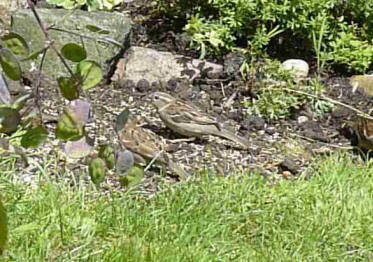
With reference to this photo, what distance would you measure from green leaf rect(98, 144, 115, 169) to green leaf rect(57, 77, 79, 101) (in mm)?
161

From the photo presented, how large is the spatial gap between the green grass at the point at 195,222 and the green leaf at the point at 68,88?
240 cm

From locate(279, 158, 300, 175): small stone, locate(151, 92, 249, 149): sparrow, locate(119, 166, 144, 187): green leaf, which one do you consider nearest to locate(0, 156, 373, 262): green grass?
locate(279, 158, 300, 175): small stone

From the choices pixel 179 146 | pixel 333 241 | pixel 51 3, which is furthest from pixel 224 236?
pixel 51 3

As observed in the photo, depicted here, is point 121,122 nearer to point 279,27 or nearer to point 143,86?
point 143,86

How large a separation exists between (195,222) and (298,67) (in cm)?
246

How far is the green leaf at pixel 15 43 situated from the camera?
48.2 inches

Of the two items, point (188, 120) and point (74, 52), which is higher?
point (74, 52)

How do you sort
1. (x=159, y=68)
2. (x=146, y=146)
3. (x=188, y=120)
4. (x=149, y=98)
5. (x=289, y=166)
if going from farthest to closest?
(x=159, y=68)
(x=149, y=98)
(x=188, y=120)
(x=289, y=166)
(x=146, y=146)

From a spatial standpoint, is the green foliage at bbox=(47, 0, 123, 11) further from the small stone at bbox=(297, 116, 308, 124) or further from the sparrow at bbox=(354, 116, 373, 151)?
the sparrow at bbox=(354, 116, 373, 151)

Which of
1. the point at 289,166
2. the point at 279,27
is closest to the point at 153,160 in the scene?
the point at 289,166

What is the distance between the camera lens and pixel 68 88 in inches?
50.3

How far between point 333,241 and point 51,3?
3.42m

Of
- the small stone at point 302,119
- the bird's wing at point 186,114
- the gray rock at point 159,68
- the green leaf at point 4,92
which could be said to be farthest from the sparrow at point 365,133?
the green leaf at point 4,92

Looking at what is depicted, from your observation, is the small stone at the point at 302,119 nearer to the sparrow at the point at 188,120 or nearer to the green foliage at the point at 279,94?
the green foliage at the point at 279,94
